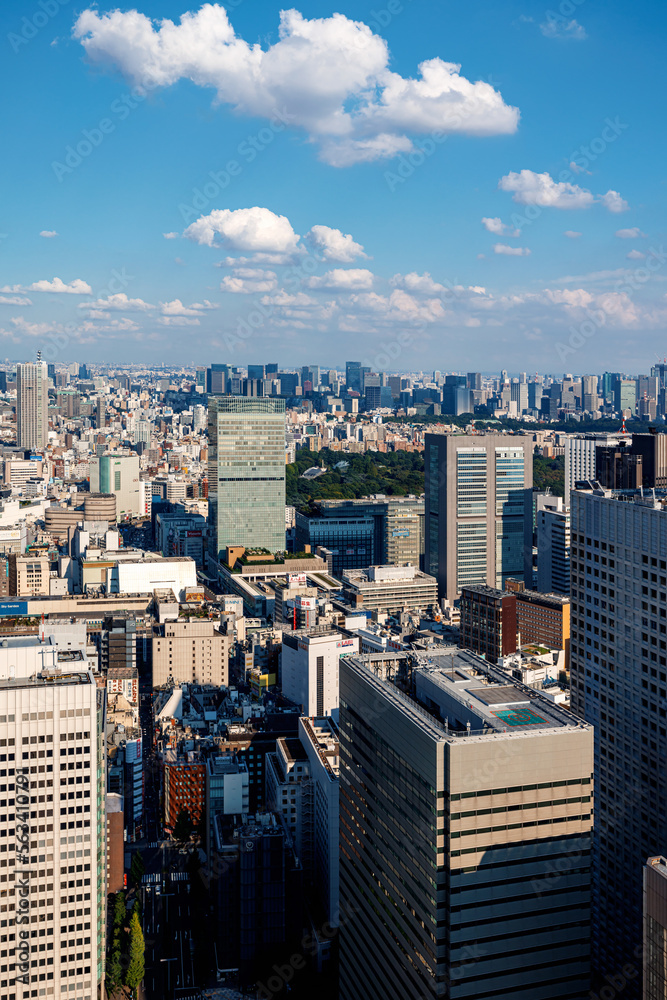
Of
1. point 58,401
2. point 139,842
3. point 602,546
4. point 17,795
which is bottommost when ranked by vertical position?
point 139,842

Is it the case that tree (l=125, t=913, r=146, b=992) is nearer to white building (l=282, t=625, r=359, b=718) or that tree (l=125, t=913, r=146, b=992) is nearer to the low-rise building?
white building (l=282, t=625, r=359, b=718)

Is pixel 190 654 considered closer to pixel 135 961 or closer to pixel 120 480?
pixel 135 961

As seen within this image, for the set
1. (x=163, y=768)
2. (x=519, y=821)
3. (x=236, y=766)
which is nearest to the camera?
(x=519, y=821)

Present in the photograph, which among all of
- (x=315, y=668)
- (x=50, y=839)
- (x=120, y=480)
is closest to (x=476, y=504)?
(x=315, y=668)

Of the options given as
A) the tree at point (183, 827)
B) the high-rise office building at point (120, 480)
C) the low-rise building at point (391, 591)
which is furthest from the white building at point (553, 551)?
the high-rise office building at point (120, 480)

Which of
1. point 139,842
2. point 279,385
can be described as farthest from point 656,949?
point 279,385

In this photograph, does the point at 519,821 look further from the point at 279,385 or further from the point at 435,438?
the point at 279,385
